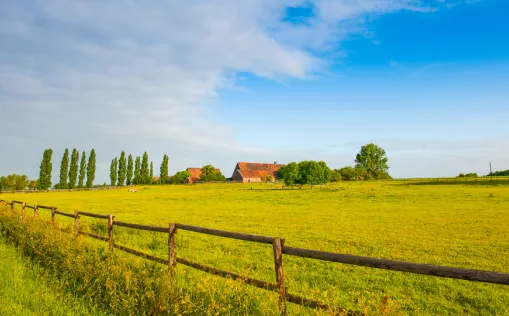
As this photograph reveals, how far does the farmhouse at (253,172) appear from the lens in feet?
429

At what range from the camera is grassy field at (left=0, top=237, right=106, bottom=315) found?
6234mm

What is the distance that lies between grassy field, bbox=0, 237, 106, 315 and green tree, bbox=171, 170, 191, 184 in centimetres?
12489

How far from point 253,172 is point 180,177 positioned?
29.6 metres

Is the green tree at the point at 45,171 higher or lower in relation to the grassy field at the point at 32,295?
higher

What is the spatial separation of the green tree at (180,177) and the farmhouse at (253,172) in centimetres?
1925

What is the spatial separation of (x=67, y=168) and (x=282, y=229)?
3736 inches

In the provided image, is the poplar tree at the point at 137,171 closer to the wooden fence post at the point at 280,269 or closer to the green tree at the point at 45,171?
the green tree at the point at 45,171

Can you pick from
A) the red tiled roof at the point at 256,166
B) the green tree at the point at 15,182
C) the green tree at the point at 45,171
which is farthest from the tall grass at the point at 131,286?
the green tree at the point at 15,182

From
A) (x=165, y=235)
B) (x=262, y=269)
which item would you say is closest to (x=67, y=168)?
(x=165, y=235)

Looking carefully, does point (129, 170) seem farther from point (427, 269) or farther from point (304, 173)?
point (427, 269)

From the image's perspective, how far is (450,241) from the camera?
15992 mm

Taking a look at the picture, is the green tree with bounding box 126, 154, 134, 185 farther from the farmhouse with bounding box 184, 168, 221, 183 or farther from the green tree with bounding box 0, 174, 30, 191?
the green tree with bounding box 0, 174, 30, 191

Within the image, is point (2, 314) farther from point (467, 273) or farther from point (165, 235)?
point (165, 235)

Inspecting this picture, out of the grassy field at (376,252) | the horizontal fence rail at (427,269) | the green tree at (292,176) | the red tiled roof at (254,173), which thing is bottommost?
the grassy field at (376,252)
